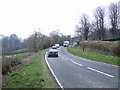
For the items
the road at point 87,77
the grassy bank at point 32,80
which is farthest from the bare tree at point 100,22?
the grassy bank at point 32,80

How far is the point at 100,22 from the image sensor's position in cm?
6706

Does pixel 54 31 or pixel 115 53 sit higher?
pixel 54 31

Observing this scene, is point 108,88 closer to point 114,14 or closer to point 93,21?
point 114,14

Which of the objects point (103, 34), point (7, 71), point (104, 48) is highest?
point (103, 34)

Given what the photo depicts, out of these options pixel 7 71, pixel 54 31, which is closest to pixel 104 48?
pixel 7 71

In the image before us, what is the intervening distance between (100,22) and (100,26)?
5.33 feet

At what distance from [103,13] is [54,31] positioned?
55.0 meters

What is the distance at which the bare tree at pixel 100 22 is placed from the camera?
66688 millimetres

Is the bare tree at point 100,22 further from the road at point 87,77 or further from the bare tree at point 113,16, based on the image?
the road at point 87,77

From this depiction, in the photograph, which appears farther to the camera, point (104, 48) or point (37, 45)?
point (37, 45)

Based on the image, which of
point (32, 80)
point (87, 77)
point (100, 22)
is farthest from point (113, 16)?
point (32, 80)

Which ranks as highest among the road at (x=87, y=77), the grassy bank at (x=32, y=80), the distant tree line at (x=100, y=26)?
the distant tree line at (x=100, y=26)

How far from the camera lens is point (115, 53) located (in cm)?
2311

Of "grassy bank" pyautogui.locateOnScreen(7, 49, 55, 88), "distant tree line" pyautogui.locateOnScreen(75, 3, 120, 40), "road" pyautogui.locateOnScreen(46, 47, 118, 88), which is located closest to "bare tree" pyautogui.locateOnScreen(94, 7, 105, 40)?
"distant tree line" pyautogui.locateOnScreen(75, 3, 120, 40)
